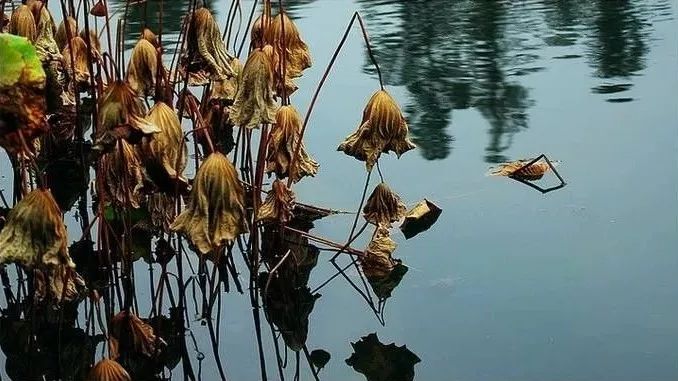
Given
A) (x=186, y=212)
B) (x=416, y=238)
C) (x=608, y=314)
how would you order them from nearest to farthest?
(x=186, y=212) → (x=608, y=314) → (x=416, y=238)

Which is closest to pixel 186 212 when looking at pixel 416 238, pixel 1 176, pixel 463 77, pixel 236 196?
pixel 236 196

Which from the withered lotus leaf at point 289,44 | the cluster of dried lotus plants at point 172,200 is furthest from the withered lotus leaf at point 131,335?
the withered lotus leaf at point 289,44

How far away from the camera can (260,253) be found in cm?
131

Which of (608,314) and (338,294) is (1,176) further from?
(608,314)

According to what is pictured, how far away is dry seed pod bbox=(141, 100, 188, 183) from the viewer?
3.34 ft

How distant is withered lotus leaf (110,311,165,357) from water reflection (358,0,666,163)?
68 centimetres

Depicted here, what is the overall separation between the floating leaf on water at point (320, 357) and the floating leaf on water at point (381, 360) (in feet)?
0.08

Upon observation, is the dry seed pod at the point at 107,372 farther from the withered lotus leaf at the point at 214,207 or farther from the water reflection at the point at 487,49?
the water reflection at the point at 487,49

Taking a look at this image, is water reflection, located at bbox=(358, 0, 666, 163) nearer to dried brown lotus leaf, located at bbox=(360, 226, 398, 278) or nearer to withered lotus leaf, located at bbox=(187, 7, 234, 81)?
dried brown lotus leaf, located at bbox=(360, 226, 398, 278)

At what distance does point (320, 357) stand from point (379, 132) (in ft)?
0.79

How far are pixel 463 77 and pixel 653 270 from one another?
2.88 ft

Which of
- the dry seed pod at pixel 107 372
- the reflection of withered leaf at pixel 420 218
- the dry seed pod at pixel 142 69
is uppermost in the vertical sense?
the dry seed pod at pixel 142 69

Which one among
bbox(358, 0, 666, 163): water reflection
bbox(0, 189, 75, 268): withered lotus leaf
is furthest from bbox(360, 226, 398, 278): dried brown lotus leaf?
bbox(0, 189, 75, 268): withered lotus leaf

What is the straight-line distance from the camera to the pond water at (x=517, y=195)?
109 cm
